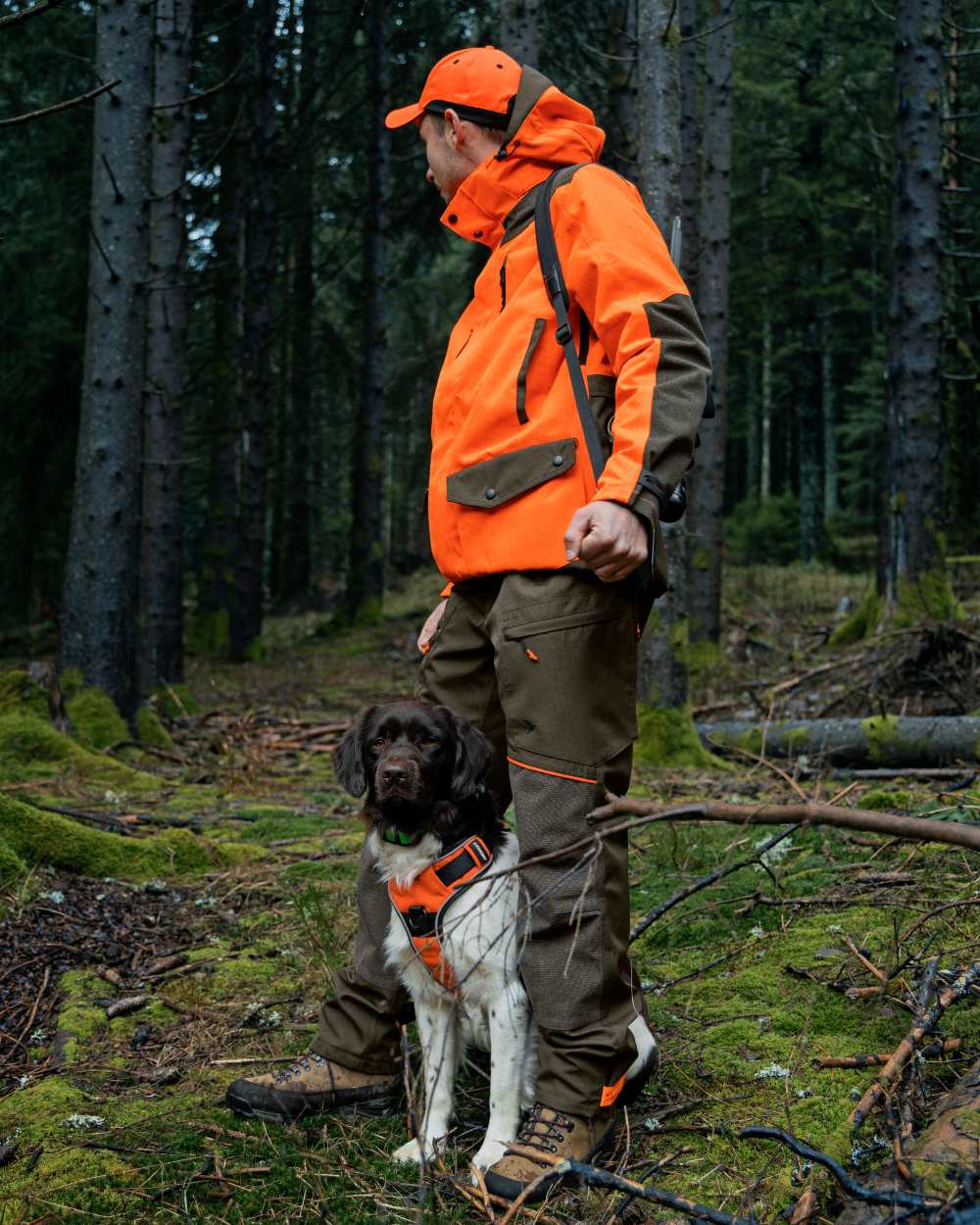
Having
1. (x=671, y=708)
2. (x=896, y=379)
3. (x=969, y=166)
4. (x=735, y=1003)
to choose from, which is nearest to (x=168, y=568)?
(x=671, y=708)

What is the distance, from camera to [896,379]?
35.1ft

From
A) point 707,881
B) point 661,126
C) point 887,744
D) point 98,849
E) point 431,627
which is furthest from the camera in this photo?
point 661,126

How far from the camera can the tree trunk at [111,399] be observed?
8.10 m

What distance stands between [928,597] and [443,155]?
823cm

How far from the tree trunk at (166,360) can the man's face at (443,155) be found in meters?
8.09

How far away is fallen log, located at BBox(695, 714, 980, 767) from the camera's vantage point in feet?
22.3

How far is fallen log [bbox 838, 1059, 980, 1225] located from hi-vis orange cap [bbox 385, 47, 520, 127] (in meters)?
2.79

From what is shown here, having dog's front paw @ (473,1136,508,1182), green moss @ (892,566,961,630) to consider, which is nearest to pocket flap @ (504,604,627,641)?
dog's front paw @ (473,1136,508,1182)

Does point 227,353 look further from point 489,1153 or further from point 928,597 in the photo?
point 489,1153

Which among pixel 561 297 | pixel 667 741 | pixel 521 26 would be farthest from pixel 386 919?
pixel 521 26

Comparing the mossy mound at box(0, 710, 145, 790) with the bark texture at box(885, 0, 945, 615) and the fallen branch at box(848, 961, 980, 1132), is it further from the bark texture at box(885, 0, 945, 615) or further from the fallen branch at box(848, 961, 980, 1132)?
the bark texture at box(885, 0, 945, 615)

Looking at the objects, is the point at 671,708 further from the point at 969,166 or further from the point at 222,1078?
the point at 969,166

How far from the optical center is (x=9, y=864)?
4789 mm

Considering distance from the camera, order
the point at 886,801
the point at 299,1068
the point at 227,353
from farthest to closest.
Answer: the point at 227,353
the point at 886,801
the point at 299,1068
